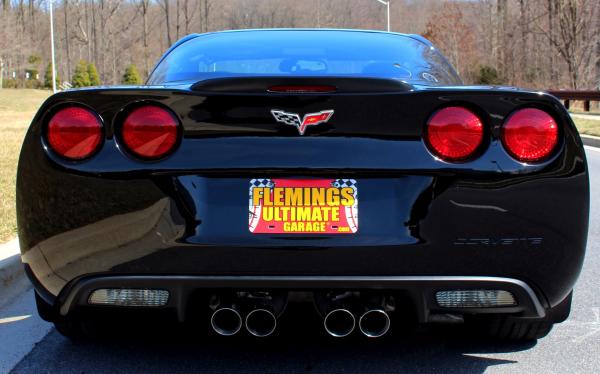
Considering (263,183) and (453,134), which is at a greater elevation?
(453,134)

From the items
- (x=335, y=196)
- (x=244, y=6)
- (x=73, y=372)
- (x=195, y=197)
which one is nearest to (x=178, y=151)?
(x=195, y=197)

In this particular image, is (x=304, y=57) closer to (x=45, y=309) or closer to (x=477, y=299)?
(x=477, y=299)

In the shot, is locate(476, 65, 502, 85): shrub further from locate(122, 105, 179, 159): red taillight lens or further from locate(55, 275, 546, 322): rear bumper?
locate(122, 105, 179, 159): red taillight lens

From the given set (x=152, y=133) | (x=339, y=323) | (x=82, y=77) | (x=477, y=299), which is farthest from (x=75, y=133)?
(x=82, y=77)

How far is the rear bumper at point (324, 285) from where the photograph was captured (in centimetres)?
248

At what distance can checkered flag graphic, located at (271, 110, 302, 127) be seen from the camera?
252cm

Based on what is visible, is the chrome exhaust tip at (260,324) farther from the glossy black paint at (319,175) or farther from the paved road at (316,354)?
the paved road at (316,354)

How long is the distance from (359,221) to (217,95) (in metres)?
0.67

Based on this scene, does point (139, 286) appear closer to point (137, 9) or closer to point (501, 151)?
point (501, 151)

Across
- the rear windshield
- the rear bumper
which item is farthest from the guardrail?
the rear bumper

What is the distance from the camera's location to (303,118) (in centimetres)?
252

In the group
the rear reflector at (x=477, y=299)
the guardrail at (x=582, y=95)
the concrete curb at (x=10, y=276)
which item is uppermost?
the guardrail at (x=582, y=95)

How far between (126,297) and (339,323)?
2.56ft

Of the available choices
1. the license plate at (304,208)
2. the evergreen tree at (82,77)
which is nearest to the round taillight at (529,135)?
the license plate at (304,208)
